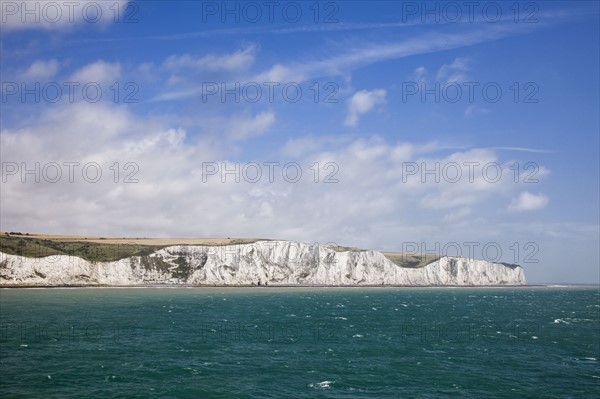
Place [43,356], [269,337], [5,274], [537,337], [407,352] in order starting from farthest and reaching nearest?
[5,274] → [537,337] → [269,337] → [407,352] → [43,356]

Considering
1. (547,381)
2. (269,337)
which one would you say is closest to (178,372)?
(269,337)

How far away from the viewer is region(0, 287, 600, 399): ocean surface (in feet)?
132

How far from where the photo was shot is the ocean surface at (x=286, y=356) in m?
40.2

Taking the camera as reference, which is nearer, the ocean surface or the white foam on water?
the ocean surface

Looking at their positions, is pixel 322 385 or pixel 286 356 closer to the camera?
pixel 322 385

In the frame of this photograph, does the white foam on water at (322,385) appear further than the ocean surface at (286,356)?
Yes

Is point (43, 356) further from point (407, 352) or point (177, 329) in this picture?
point (407, 352)

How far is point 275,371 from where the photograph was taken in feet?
151

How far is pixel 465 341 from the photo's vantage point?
216 ft

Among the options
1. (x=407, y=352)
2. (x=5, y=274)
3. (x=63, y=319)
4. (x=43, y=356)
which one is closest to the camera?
(x=43, y=356)

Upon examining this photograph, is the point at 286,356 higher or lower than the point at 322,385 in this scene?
lower

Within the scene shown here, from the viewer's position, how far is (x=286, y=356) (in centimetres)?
5316

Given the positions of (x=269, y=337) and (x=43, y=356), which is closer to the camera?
(x=43, y=356)

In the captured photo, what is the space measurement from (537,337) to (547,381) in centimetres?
2898
